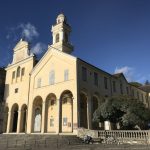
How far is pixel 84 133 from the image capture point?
26781 millimetres

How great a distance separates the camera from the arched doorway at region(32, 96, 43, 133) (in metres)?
36.9

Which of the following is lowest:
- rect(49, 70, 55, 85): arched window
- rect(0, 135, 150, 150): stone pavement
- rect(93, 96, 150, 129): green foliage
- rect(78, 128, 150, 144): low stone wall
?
rect(0, 135, 150, 150): stone pavement

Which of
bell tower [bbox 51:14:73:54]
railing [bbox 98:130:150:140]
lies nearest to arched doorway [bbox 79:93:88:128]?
railing [bbox 98:130:150:140]

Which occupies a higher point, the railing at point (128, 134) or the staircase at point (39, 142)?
the railing at point (128, 134)

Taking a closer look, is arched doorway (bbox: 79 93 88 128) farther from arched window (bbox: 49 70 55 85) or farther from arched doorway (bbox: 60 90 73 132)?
arched window (bbox: 49 70 55 85)

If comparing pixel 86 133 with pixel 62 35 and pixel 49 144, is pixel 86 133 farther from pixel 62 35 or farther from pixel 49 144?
pixel 62 35

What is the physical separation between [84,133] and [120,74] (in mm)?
20754

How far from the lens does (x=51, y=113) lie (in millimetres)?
35969

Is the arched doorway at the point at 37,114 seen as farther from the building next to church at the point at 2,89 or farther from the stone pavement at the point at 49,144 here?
the stone pavement at the point at 49,144

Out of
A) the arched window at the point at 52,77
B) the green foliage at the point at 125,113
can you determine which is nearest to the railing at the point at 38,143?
the green foliage at the point at 125,113

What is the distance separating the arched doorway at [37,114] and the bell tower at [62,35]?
37.4 feet

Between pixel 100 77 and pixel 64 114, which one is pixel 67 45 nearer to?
pixel 100 77

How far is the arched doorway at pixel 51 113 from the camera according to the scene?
34625 millimetres

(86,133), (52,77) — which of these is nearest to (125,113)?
(86,133)
